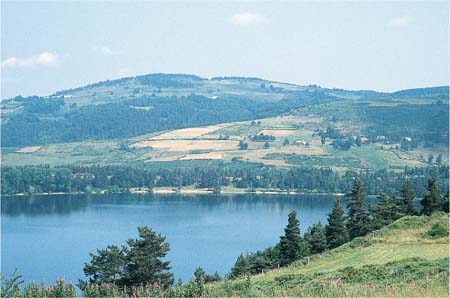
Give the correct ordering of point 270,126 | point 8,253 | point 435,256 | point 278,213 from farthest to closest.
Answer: point 270,126 < point 278,213 < point 8,253 < point 435,256

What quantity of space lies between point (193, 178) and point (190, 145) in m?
34.2

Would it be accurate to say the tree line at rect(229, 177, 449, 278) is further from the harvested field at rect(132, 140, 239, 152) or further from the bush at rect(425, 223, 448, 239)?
the harvested field at rect(132, 140, 239, 152)

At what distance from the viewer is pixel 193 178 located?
117875mm

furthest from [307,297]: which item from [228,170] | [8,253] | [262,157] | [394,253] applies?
[262,157]

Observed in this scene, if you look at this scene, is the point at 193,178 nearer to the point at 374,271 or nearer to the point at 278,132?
the point at 278,132

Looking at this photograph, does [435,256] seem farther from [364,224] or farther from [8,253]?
[8,253]

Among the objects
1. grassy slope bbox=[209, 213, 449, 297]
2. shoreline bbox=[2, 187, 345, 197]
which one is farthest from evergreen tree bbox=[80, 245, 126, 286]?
shoreline bbox=[2, 187, 345, 197]

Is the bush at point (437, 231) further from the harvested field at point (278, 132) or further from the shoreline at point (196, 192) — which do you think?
the harvested field at point (278, 132)

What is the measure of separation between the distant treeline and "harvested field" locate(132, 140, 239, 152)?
79.5 feet

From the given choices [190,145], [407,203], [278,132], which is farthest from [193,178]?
[407,203]

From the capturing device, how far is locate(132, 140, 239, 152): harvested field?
14788cm

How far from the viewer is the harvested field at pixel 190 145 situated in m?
148

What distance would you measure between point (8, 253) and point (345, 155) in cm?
8950

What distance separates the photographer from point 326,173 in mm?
116875
